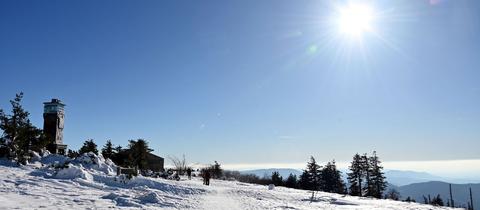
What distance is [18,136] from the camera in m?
22.7

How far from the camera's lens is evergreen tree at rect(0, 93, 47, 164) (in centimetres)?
2217

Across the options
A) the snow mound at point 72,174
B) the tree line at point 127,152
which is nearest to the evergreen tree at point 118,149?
the tree line at point 127,152

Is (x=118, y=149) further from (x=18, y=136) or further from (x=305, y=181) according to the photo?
(x=305, y=181)

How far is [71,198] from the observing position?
13672mm

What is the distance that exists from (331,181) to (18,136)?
60.2m

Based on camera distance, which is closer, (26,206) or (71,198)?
(26,206)

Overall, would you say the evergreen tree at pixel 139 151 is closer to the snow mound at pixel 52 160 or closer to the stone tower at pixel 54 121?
the stone tower at pixel 54 121

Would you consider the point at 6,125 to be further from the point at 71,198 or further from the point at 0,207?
the point at 0,207

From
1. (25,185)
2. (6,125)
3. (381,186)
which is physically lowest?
(381,186)

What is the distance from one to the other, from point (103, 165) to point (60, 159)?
2.87 m

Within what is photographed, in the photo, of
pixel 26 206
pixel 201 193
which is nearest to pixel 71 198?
pixel 26 206

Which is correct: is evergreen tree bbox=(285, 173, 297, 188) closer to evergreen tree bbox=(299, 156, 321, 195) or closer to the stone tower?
evergreen tree bbox=(299, 156, 321, 195)

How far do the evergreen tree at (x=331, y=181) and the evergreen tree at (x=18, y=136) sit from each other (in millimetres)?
57867

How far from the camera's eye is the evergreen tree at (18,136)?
2217 centimetres
